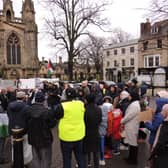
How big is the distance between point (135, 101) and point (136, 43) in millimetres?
44976

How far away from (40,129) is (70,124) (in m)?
0.60

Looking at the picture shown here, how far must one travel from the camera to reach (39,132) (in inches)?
203

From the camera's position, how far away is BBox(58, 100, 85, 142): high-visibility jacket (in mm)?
5062

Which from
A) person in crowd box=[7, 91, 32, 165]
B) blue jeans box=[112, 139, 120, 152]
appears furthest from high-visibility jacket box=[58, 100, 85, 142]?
blue jeans box=[112, 139, 120, 152]

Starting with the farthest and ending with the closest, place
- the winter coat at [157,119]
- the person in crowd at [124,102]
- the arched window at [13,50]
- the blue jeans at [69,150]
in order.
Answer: the arched window at [13,50]
the person in crowd at [124,102]
the blue jeans at [69,150]
the winter coat at [157,119]

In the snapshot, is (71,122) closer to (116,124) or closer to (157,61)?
(116,124)

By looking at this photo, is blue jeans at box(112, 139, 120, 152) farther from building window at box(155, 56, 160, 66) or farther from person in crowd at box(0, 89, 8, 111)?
building window at box(155, 56, 160, 66)

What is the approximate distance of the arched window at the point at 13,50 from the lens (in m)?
45.9

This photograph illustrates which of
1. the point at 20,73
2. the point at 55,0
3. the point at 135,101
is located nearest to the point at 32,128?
the point at 135,101

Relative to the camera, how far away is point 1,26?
44812mm

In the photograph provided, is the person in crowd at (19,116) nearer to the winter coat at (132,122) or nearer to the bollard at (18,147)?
the bollard at (18,147)

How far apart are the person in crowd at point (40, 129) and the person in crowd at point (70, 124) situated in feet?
0.73

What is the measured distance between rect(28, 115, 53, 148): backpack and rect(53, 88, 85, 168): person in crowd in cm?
27

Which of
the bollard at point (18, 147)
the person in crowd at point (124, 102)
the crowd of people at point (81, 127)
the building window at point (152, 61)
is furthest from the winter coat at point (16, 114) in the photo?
the building window at point (152, 61)
